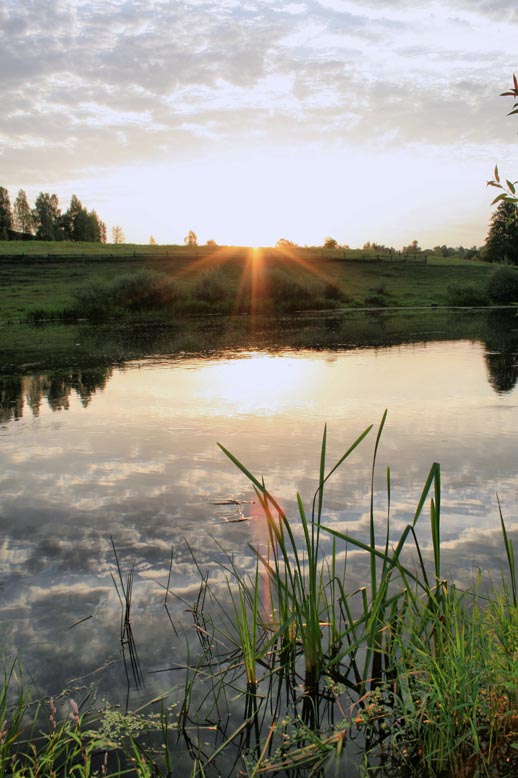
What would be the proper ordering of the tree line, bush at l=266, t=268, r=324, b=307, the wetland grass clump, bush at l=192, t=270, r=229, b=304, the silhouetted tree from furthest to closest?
the tree line
the silhouetted tree
bush at l=266, t=268, r=324, b=307
bush at l=192, t=270, r=229, b=304
the wetland grass clump

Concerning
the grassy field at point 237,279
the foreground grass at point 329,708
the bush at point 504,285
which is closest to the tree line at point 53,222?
the grassy field at point 237,279

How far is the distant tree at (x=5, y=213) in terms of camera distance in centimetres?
13685

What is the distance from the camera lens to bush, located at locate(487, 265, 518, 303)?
64438 millimetres

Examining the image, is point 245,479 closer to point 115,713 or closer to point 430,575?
point 430,575

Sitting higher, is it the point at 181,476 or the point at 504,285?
the point at 504,285

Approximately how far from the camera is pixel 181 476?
9633mm

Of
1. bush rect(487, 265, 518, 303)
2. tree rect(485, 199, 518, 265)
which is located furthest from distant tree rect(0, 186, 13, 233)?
bush rect(487, 265, 518, 303)

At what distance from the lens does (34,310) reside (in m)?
49.2

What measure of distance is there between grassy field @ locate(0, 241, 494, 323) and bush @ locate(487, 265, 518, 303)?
1.45 meters

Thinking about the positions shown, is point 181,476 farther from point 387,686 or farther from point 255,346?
point 255,346

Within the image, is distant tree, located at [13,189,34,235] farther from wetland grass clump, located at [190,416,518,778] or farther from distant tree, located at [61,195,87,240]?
wetland grass clump, located at [190,416,518,778]

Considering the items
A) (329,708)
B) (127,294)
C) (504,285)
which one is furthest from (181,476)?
(504,285)

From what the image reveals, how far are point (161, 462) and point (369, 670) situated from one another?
643cm

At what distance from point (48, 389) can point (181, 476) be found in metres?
10.2
